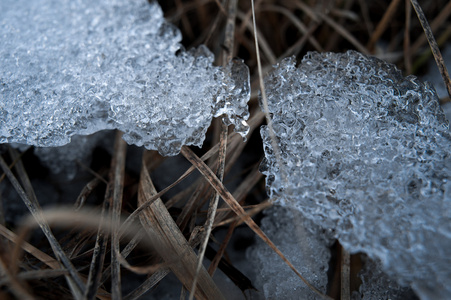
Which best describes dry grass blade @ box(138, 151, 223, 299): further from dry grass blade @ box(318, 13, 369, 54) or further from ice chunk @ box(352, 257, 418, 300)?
dry grass blade @ box(318, 13, 369, 54)

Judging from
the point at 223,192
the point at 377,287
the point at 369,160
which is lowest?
the point at 377,287

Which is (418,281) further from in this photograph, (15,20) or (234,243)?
(15,20)

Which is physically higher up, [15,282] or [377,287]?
[15,282]

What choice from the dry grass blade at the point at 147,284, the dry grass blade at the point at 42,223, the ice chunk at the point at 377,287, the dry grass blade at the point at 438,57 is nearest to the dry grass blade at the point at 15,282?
the dry grass blade at the point at 42,223

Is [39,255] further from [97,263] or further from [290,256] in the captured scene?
[290,256]

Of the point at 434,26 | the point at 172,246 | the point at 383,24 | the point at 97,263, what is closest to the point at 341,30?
the point at 383,24

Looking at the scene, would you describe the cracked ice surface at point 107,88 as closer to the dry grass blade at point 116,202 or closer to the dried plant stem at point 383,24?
the dry grass blade at point 116,202

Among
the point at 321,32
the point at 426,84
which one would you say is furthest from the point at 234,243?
the point at 321,32
